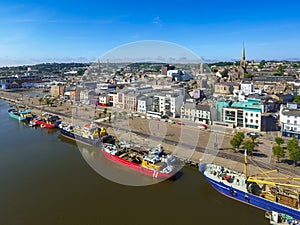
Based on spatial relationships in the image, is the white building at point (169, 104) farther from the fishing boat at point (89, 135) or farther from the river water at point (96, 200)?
the river water at point (96, 200)

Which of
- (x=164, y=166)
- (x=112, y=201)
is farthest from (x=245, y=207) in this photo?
(x=112, y=201)

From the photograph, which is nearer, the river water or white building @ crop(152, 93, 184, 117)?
the river water

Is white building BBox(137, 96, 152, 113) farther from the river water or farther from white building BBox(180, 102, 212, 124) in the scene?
the river water

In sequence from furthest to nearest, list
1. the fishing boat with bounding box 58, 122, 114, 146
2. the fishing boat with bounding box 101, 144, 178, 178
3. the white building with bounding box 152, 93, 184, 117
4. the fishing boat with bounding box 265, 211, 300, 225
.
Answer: the white building with bounding box 152, 93, 184, 117
the fishing boat with bounding box 58, 122, 114, 146
the fishing boat with bounding box 101, 144, 178, 178
the fishing boat with bounding box 265, 211, 300, 225

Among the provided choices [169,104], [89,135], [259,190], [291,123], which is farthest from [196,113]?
[259,190]

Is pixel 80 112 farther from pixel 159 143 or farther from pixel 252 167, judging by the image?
pixel 252 167

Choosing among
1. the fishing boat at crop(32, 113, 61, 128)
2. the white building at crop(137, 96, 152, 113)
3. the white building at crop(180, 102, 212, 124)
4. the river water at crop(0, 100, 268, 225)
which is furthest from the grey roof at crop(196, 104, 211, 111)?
the fishing boat at crop(32, 113, 61, 128)
